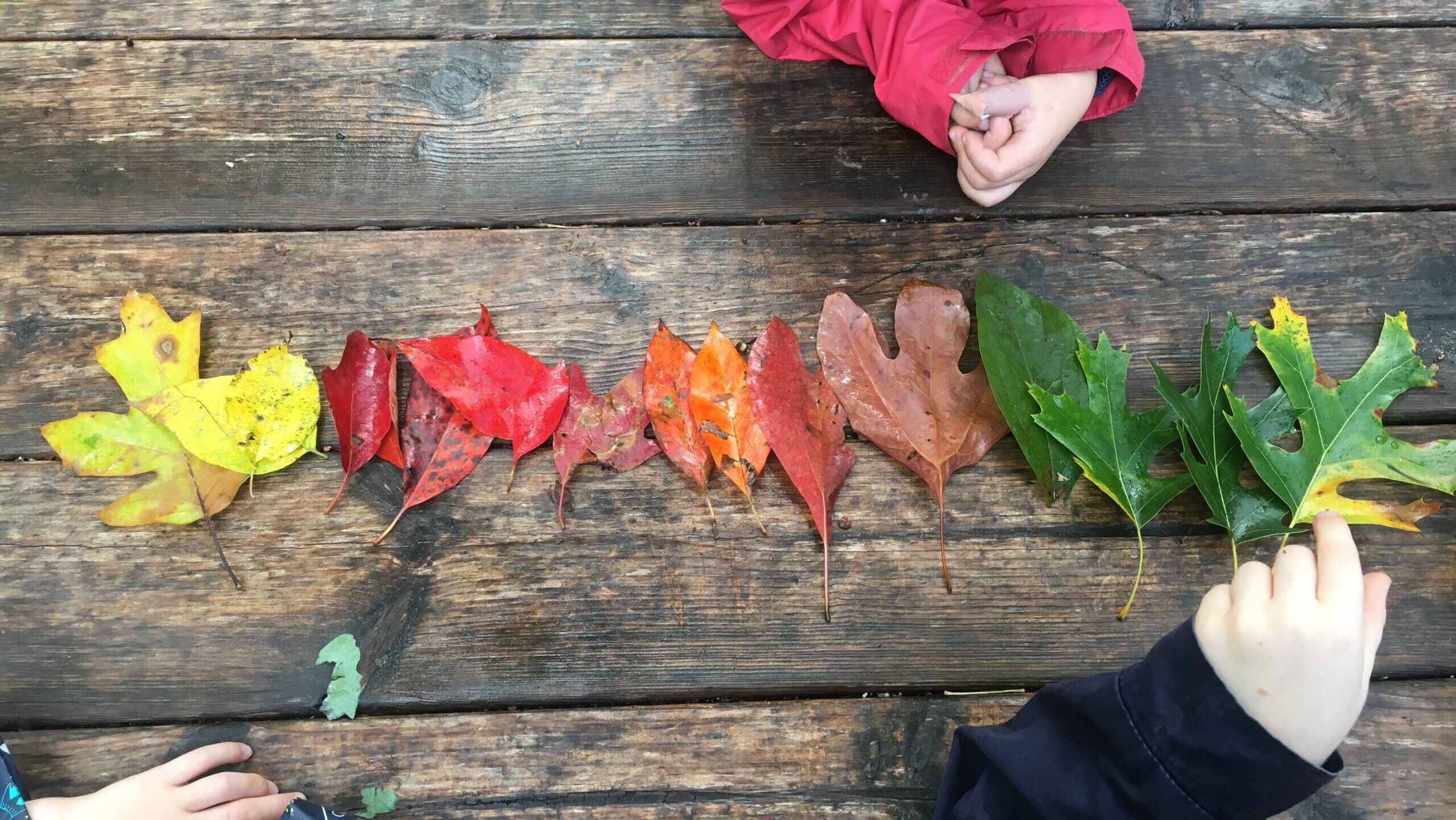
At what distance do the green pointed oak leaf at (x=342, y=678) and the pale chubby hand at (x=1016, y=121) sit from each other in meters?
0.87

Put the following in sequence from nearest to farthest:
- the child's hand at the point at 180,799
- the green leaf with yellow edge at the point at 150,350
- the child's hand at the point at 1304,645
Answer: the child's hand at the point at 1304,645 < the child's hand at the point at 180,799 < the green leaf with yellow edge at the point at 150,350

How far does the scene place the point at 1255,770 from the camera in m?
→ 0.66

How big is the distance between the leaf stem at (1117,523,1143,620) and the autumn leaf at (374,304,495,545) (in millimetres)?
712

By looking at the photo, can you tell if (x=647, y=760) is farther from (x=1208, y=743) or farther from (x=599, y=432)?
(x=1208, y=743)

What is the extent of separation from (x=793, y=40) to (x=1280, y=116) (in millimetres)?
608

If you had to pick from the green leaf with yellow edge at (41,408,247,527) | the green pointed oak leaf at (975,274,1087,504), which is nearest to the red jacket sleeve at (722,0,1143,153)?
the green pointed oak leaf at (975,274,1087,504)

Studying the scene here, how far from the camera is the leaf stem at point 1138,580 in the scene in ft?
3.01

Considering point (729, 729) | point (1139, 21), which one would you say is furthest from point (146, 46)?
point (1139, 21)

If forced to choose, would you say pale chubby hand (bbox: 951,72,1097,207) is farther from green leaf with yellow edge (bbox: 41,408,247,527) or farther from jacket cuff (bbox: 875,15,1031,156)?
green leaf with yellow edge (bbox: 41,408,247,527)

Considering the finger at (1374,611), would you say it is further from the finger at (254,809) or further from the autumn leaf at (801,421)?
the finger at (254,809)

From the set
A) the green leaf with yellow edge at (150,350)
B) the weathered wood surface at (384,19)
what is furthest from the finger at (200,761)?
the weathered wood surface at (384,19)

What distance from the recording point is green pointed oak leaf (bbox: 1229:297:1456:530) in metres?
0.89

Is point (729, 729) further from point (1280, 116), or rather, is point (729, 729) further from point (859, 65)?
point (1280, 116)

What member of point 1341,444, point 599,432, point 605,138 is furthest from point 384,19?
point 1341,444
